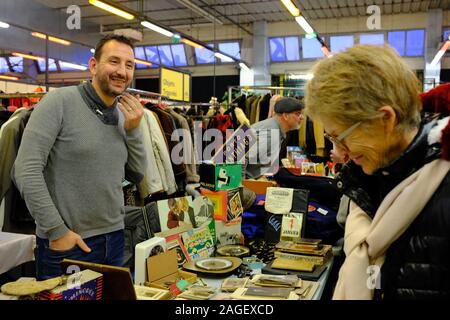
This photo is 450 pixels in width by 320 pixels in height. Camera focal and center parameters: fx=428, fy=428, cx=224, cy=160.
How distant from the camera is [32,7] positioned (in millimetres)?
12141

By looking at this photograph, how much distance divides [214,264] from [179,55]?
14901 millimetres

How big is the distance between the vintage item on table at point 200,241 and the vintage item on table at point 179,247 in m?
0.02

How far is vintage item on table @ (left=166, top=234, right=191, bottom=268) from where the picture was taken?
6.78ft

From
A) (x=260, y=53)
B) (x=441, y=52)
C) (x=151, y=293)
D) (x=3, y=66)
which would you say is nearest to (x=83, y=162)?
(x=151, y=293)

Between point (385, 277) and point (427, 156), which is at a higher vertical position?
point (427, 156)

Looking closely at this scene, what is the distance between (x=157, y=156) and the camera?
13.9 feet

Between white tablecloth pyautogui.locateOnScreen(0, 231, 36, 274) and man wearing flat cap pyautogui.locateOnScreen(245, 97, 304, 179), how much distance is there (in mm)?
2033

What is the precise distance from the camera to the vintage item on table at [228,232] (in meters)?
2.52

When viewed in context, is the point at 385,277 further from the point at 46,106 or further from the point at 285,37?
the point at 285,37

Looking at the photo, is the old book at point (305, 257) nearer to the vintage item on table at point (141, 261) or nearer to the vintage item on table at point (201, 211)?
the vintage item on table at point (201, 211)
